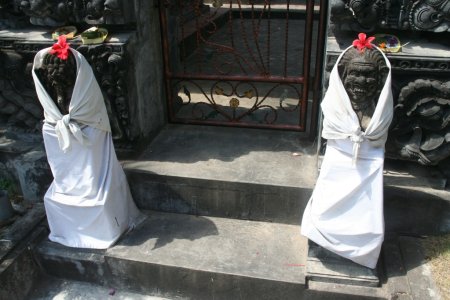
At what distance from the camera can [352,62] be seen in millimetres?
3164

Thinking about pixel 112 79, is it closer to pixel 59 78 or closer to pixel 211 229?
pixel 59 78

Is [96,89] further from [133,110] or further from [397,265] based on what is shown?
[397,265]

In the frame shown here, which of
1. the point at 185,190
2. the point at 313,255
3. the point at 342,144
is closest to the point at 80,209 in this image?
the point at 185,190

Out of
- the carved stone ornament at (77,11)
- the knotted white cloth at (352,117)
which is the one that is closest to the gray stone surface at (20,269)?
the carved stone ornament at (77,11)

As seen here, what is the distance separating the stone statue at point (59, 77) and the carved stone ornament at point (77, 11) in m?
0.75

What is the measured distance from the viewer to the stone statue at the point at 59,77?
3.54 m

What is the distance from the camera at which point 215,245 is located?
4012mm

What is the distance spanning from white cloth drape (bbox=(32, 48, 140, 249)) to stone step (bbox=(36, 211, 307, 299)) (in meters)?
0.17

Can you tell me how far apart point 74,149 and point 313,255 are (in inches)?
90.3

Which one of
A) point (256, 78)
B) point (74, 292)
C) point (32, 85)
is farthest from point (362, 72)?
A: point (32, 85)

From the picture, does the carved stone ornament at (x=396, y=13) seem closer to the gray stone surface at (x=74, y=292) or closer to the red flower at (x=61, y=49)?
the red flower at (x=61, y=49)

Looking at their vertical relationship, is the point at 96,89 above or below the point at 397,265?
A: above

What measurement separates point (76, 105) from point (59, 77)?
27 centimetres

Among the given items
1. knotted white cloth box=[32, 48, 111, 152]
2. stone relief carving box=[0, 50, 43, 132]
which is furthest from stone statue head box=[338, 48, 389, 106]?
stone relief carving box=[0, 50, 43, 132]
